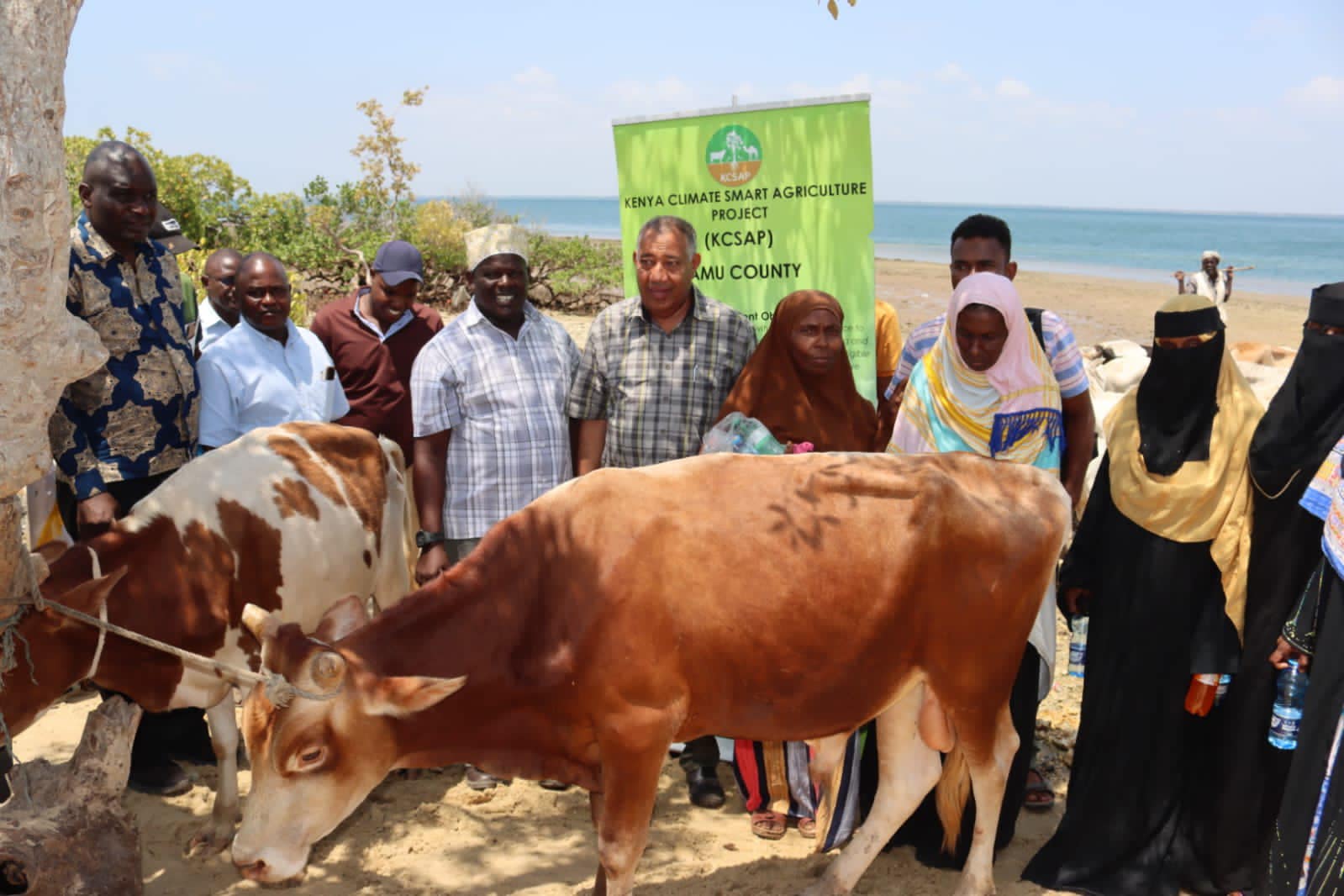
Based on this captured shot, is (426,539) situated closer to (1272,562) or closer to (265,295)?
(265,295)

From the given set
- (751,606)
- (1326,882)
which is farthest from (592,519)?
(1326,882)

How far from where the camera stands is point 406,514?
5.58 meters

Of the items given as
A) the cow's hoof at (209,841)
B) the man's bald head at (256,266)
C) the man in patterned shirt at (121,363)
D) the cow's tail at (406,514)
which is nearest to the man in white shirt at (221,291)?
the man's bald head at (256,266)

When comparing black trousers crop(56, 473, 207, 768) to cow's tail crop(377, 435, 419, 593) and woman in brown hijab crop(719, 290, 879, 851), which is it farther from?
woman in brown hijab crop(719, 290, 879, 851)

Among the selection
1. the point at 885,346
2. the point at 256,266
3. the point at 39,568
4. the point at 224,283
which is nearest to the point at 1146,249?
the point at 885,346

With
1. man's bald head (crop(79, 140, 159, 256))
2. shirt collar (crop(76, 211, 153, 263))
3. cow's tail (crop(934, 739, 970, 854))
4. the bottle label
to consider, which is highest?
man's bald head (crop(79, 140, 159, 256))

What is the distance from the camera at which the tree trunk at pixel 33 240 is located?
287 centimetres

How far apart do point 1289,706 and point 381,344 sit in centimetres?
458

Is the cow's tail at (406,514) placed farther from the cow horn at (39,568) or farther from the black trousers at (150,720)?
the cow horn at (39,568)

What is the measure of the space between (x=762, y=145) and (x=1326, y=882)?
13.3ft

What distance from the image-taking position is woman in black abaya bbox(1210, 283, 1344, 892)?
3674 millimetres

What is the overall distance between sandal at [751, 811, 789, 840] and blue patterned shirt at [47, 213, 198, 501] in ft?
9.90

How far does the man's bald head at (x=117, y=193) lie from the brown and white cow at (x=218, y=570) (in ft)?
3.23

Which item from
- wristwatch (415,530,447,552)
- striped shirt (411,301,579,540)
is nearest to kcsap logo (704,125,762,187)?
striped shirt (411,301,579,540)
